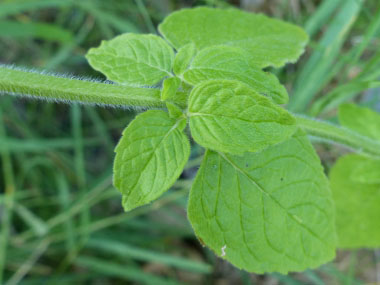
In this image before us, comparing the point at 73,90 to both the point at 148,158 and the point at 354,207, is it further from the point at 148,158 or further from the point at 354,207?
the point at 354,207

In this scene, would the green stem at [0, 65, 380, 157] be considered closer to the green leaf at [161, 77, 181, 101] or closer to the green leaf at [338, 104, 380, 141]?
the green leaf at [161, 77, 181, 101]

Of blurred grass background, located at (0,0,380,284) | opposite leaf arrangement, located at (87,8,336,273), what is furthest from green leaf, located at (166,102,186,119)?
blurred grass background, located at (0,0,380,284)

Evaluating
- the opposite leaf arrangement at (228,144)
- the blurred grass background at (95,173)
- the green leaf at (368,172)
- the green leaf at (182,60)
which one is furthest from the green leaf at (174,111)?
the blurred grass background at (95,173)

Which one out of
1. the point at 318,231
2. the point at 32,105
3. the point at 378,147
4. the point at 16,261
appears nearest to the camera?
the point at 318,231

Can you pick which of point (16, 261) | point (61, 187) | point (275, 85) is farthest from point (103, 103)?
point (16, 261)

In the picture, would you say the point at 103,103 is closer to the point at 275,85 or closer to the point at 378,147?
the point at 275,85

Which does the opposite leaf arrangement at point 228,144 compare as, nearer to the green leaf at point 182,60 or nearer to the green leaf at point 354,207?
the green leaf at point 182,60

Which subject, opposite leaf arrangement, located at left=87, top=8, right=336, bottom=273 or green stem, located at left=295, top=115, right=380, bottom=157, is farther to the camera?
green stem, located at left=295, top=115, right=380, bottom=157
